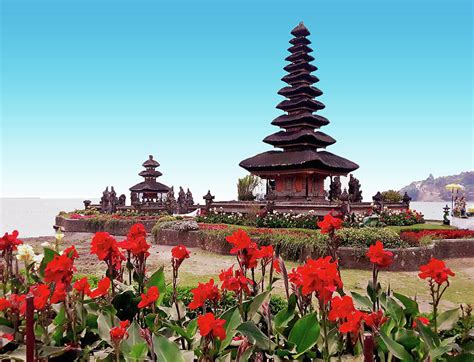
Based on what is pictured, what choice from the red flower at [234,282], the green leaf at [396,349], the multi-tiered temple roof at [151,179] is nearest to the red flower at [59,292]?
the red flower at [234,282]

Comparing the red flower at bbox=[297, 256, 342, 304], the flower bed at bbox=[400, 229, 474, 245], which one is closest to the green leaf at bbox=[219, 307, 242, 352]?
the red flower at bbox=[297, 256, 342, 304]

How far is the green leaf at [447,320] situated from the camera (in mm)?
3465

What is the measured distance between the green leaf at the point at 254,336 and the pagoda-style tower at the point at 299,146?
1057 inches

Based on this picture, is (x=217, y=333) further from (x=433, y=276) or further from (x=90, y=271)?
(x=90, y=271)

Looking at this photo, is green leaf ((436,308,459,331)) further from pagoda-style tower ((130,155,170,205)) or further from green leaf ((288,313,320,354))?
pagoda-style tower ((130,155,170,205))

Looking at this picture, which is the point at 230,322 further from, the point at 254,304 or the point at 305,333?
the point at 305,333

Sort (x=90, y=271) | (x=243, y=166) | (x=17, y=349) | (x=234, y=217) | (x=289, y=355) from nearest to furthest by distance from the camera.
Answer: (x=289, y=355) → (x=17, y=349) → (x=90, y=271) → (x=234, y=217) → (x=243, y=166)

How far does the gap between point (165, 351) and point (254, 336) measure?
68 cm

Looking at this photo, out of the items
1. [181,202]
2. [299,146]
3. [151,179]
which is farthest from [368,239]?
[151,179]

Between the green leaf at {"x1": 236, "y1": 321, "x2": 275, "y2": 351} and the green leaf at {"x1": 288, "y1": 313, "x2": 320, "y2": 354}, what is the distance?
22 cm

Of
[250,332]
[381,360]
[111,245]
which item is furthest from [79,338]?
[381,360]

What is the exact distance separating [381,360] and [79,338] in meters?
2.55

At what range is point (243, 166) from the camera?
33.8 metres

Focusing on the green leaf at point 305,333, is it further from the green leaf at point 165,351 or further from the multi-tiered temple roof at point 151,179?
the multi-tiered temple roof at point 151,179
